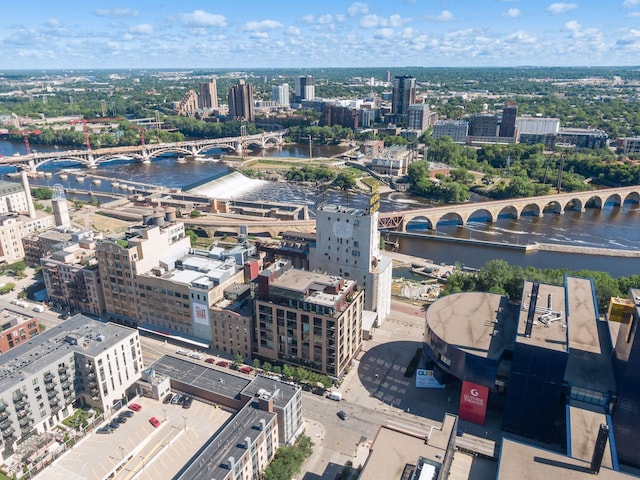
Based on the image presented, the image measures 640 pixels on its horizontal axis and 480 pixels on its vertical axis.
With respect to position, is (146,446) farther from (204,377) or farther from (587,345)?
(587,345)

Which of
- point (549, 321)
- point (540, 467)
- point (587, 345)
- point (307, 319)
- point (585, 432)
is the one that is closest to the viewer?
point (540, 467)

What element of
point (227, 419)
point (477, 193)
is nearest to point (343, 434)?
point (227, 419)

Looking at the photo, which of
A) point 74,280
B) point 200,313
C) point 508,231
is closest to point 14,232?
point 74,280

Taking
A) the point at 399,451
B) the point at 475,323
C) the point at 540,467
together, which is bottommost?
the point at 475,323

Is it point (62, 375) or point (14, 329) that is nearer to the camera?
point (62, 375)

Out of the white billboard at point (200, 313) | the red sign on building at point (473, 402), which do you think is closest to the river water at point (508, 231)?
the white billboard at point (200, 313)

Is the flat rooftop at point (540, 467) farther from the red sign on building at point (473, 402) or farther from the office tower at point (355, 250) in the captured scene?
the office tower at point (355, 250)
